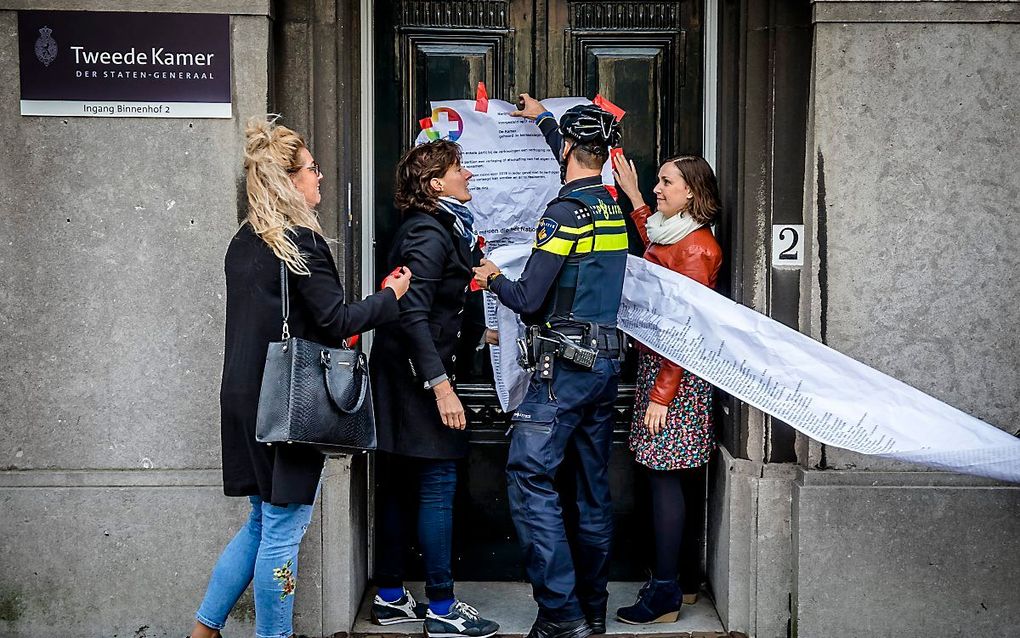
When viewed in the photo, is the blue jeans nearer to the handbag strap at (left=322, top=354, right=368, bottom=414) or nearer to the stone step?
the handbag strap at (left=322, top=354, right=368, bottom=414)

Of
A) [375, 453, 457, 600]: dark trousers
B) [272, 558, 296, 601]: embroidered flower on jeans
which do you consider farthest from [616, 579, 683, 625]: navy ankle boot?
[272, 558, 296, 601]: embroidered flower on jeans

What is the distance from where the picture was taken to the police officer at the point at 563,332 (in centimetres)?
412

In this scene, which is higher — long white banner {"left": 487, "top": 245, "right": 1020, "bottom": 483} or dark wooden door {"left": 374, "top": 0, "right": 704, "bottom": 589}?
dark wooden door {"left": 374, "top": 0, "right": 704, "bottom": 589}

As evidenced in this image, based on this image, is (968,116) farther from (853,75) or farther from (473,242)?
(473,242)

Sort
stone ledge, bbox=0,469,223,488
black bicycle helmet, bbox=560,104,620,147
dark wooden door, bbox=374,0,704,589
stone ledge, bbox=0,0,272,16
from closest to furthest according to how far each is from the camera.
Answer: black bicycle helmet, bbox=560,104,620,147 < stone ledge, bbox=0,0,272,16 < stone ledge, bbox=0,469,223,488 < dark wooden door, bbox=374,0,704,589

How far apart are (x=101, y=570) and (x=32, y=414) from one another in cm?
71

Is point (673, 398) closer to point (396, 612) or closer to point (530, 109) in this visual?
point (530, 109)

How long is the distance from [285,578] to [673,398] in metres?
1.75

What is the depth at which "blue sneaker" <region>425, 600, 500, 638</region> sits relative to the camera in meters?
4.50

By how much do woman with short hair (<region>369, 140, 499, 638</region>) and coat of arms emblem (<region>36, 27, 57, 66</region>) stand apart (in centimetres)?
147

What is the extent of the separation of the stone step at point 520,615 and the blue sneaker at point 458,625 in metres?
0.10

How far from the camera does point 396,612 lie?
4719mm

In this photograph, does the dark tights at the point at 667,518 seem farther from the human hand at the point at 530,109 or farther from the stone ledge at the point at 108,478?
the stone ledge at the point at 108,478

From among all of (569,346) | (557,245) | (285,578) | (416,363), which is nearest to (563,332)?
(569,346)
